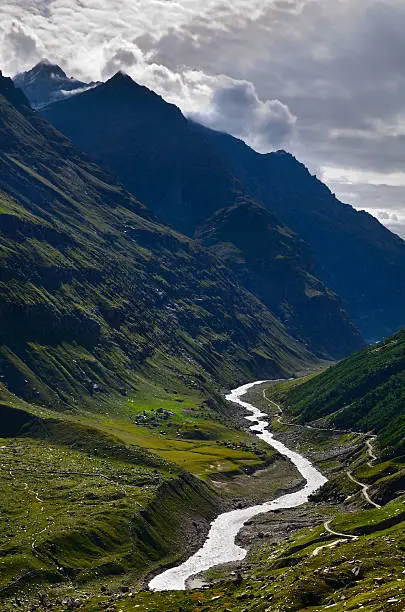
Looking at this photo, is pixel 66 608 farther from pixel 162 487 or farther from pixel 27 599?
pixel 162 487

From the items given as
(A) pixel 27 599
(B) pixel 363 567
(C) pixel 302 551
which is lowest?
(A) pixel 27 599

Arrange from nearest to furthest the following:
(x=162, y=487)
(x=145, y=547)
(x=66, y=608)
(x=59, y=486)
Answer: (x=66, y=608) → (x=145, y=547) → (x=59, y=486) → (x=162, y=487)

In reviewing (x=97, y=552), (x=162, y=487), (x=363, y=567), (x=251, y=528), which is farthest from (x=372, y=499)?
(x=363, y=567)

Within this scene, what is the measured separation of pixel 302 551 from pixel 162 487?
66.0 metres

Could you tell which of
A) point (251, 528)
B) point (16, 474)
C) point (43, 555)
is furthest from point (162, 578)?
point (16, 474)

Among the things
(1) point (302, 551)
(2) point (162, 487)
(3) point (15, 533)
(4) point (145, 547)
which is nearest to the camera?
(1) point (302, 551)

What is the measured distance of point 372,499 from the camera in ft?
604

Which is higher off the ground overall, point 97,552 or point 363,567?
point 363,567

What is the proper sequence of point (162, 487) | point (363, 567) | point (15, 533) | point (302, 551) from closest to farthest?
point (363, 567)
point (302, 551)
point (15, 533)
point (162, 487)

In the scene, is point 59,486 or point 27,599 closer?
point 27,599

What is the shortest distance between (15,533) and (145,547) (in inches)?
1182

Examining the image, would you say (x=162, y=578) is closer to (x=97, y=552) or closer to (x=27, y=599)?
(x=97, y=552)

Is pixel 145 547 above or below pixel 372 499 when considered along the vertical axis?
below

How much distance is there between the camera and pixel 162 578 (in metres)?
143
